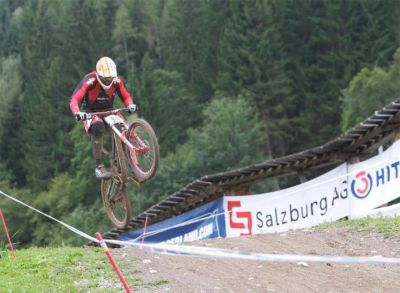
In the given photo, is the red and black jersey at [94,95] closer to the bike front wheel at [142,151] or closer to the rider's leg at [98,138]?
the rider's leg at [98,138]

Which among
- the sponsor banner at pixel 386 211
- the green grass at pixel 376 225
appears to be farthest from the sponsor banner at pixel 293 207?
the green grass at pixel 376 225

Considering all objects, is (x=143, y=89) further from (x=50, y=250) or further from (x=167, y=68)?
(x=50, y=250)

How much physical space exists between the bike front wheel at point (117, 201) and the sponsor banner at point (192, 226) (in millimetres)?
5031

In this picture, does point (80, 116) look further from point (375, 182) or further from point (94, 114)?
point (375, 182)

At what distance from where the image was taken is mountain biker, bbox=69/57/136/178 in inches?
428

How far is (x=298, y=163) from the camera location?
712 inches

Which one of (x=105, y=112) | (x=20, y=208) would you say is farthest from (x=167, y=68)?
(x=105, y=112)

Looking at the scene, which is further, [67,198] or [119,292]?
[67,198]

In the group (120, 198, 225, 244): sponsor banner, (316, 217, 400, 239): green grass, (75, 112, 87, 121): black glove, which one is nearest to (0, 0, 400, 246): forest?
(120, 198, 225, 244): sponsor banner

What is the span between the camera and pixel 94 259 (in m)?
9.63

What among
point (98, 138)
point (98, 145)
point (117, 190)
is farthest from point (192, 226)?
point (98, 138)

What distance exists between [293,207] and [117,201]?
233 inches

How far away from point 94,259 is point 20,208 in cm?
5191

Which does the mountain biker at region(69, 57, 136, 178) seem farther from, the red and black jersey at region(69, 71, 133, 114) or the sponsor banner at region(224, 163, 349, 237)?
the sponsor banner at region(224, 163, 349, 237)
